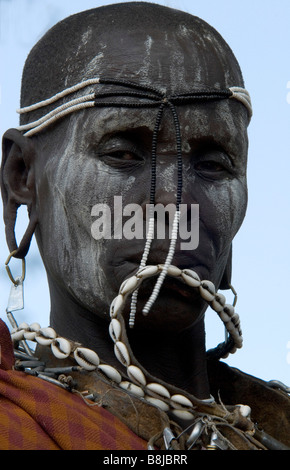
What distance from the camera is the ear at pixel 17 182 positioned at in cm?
567

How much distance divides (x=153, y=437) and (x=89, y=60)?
176cm

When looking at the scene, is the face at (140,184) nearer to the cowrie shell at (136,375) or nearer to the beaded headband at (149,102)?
the beaded headband at (149,102)

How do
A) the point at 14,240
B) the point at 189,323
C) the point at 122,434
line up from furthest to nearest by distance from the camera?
the point at 14,240, the point at 189,323, the point at 122,434

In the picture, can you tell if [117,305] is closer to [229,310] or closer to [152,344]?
[152,344]

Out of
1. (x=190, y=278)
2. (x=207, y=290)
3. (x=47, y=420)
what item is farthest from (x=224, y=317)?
(x=47, y=420)

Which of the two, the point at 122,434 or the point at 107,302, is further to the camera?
the point at 107,302

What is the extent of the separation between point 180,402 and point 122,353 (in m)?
0.30

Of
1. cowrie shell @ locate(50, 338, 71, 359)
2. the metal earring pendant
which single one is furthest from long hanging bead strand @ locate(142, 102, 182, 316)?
the metal earring pendant

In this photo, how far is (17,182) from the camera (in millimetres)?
5770

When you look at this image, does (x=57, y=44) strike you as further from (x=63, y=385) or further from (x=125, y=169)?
(x=63, y=385)

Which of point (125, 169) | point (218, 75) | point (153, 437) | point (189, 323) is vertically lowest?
point (153, 437)

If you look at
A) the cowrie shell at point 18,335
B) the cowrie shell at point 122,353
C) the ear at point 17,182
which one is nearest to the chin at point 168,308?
the cowrie shell at point 122,353

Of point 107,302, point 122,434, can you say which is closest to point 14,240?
point 107,302

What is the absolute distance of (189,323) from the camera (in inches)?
205
